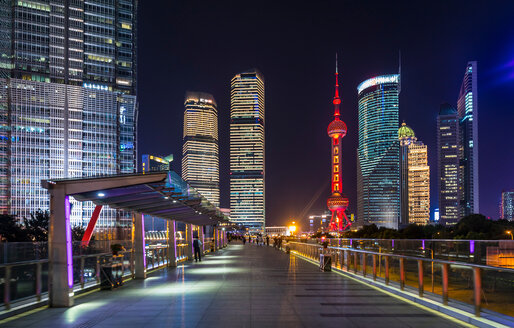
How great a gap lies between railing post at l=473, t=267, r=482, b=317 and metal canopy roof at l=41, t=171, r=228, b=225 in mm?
6961

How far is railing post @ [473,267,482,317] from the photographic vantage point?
28.2ft

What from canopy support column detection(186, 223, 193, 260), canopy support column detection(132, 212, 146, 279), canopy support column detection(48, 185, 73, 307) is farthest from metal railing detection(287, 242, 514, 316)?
canopy support column detection(186, 223, 193, 260)

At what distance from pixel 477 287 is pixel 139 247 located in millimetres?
11946

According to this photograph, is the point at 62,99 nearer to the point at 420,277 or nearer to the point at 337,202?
the point at 337,202

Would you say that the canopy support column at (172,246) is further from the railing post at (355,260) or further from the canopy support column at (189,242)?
the railing post at (355,260)

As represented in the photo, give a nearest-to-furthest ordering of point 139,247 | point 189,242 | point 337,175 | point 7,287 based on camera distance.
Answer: point 7,287 < point 139,247 < point 189,242 < point 337,175

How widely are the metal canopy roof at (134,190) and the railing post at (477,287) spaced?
6961mm

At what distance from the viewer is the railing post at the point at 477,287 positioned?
28.2 feet

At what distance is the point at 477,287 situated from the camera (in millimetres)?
8734

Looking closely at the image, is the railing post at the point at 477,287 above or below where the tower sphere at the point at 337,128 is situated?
below

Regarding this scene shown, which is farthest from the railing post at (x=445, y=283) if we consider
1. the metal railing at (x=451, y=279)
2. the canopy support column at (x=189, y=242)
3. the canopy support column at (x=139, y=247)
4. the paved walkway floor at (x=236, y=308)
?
the canopy support column at (x=189, y=242)

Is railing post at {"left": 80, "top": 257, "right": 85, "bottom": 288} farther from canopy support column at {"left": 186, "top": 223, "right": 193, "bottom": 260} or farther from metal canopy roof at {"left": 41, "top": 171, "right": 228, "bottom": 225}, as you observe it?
canopy support column at {"left": 186, "top": 223, "right": 193, "bottom": 260}

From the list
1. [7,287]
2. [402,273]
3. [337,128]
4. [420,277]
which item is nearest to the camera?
[7,287]

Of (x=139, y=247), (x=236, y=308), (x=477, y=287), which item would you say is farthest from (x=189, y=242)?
(x=477, y=287)
